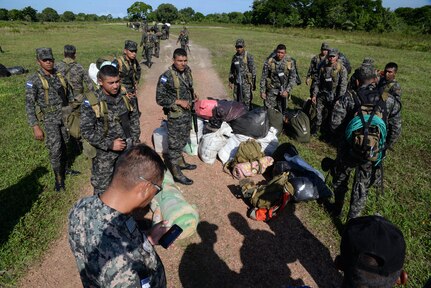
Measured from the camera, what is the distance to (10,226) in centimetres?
439

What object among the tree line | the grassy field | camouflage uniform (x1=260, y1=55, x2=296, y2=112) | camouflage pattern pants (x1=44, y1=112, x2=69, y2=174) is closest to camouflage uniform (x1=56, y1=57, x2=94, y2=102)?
camouflage pattern pants (x1=44, y1=112, x2=69, y2=174)

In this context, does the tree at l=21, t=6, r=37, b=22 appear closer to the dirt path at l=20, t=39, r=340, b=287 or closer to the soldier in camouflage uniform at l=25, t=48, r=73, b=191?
the soldier in camouflage uniform at l=25, t=48, r=73, b=191

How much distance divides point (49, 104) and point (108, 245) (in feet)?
13.6

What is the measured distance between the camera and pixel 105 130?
3.88 m

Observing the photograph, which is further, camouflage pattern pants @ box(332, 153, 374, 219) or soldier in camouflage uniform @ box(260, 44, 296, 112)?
soldier in camouflage uniform @ box(260, 44, 296, 112)

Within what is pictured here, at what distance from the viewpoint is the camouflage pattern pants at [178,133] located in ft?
17.1

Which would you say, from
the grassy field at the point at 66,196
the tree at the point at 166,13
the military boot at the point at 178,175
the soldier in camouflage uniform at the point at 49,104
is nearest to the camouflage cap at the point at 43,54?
the soldier in camouflage uniform at the point at 49,104

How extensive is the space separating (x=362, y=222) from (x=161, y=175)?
130 cm

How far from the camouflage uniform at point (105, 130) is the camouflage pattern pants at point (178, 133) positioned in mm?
1022

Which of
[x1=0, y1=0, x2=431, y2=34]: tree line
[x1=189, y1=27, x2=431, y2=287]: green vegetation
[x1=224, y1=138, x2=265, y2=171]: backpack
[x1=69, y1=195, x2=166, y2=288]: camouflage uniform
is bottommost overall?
[x1=189, y1=27, x2=431, y2=287]: green vegetation

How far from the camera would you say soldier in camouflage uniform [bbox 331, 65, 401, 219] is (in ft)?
12.5

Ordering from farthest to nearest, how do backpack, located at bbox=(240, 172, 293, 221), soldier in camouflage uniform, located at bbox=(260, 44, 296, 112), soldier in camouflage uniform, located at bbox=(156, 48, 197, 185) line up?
1. soldier in camouflage uniform, located at bbox=(260, 44, 296, 112)
2. soldier in camouflage uniform, located at bbox=(156, 48, 197, 185)
3. backpack, located at bbox=(240, 172, 293, 221)

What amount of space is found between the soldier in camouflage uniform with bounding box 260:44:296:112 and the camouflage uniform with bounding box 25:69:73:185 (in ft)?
15.3

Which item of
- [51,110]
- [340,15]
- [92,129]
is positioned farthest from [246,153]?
[340,15]
